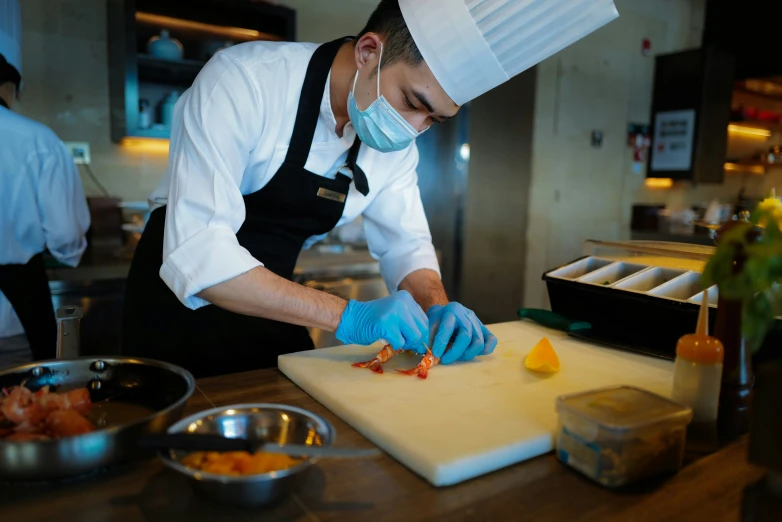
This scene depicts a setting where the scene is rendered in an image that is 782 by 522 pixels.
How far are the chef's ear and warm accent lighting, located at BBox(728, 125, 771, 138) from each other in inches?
216

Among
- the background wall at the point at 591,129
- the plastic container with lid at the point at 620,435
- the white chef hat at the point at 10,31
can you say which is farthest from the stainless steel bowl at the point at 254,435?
the background wall at the point at 591,129

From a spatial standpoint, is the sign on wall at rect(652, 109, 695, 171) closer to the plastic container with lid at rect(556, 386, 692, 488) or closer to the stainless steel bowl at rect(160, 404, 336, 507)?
the plastic container with lid at rect(556, 386, 692, 488)

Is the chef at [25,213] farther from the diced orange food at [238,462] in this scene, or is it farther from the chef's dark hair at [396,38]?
the diced orange food at [238,462]

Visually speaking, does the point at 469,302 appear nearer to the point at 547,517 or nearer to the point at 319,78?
the point at 319,78

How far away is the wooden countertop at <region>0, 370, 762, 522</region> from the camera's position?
697 mm

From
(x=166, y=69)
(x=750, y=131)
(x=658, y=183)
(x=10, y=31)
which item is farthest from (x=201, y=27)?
(x=750, y=131)

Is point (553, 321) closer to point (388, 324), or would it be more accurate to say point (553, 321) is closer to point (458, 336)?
point (458, 336)

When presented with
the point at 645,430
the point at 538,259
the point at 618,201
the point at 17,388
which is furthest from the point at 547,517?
the point at 618,201

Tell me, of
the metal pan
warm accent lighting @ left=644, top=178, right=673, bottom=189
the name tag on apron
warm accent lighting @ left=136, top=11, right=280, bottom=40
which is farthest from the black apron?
warm accent lighting @ left=644, top=178, right=673, bottom=189

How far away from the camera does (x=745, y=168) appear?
5.90 metres

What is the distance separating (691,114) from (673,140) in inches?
10.0

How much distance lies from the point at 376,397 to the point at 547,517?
0.39 meters

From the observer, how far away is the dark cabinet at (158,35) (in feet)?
8.63

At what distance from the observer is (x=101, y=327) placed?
230cm
